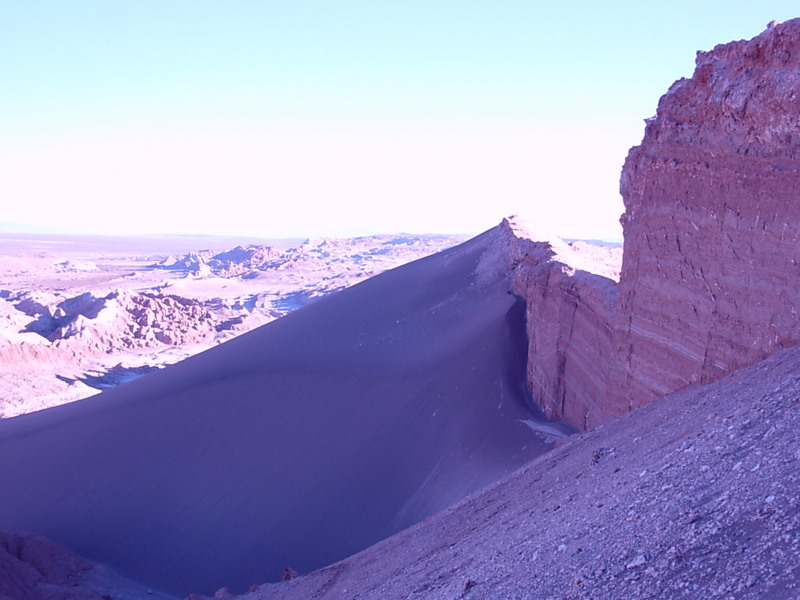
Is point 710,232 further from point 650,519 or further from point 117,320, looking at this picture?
point 117,320

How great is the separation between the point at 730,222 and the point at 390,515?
5930 mm

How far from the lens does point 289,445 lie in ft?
40.5

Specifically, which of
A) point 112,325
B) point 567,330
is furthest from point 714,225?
point 112,325

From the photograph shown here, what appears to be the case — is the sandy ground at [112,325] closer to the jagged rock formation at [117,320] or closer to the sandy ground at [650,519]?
the jagged rock formation at [117,320]

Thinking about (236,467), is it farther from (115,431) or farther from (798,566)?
(798,566)

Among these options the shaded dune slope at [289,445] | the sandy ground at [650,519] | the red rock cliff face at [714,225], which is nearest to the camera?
the sandy ground at [650,519]

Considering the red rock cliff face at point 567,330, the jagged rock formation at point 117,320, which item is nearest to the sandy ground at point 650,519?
the red rock cliff face at point 567,330

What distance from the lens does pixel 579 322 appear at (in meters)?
9.41

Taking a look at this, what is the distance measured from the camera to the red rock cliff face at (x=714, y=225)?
5.24 metres

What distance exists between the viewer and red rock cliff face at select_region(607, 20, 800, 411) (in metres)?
5.24

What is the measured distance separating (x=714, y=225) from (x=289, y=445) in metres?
8.16

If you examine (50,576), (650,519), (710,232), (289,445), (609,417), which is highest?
(710,232)

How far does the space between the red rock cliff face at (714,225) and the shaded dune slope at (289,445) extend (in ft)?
9.39

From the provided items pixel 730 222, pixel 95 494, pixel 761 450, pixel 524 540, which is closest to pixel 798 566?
pixel 761 450
